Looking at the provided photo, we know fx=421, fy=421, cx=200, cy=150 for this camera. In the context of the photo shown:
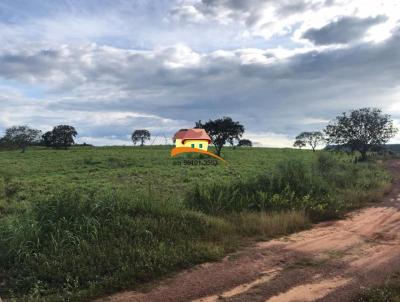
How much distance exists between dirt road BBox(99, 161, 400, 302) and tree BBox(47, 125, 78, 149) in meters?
72.2

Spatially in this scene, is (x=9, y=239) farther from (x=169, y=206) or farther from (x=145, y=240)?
(x=169, y=206)

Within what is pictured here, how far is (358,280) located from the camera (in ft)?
17.4

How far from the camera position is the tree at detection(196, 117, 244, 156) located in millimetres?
44375

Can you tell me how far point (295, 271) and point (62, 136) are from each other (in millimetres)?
74244

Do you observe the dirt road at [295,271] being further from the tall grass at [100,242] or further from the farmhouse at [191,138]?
the farmhouse at [191,138]

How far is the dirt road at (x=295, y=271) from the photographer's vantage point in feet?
16.0

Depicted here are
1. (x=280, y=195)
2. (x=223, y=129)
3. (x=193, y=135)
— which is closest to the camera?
(x=280, y=195)

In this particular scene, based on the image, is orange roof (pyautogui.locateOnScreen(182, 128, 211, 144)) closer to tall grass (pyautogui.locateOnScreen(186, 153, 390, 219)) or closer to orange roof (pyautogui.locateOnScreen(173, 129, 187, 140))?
orange roof (pyautogui.locateOnScreen(173, 129, 187, 140))

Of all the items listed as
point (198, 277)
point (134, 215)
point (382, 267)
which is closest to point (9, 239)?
point (134, 215)

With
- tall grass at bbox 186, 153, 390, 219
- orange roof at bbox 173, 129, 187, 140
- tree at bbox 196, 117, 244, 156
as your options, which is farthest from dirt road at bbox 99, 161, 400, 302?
tree at bbox 196, 117, 244, 156

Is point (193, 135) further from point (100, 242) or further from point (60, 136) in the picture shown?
point (60, 136)

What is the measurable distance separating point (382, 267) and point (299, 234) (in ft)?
6.95

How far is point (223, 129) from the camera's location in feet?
146

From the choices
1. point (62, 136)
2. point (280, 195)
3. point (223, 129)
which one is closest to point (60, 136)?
point (62, 136)
